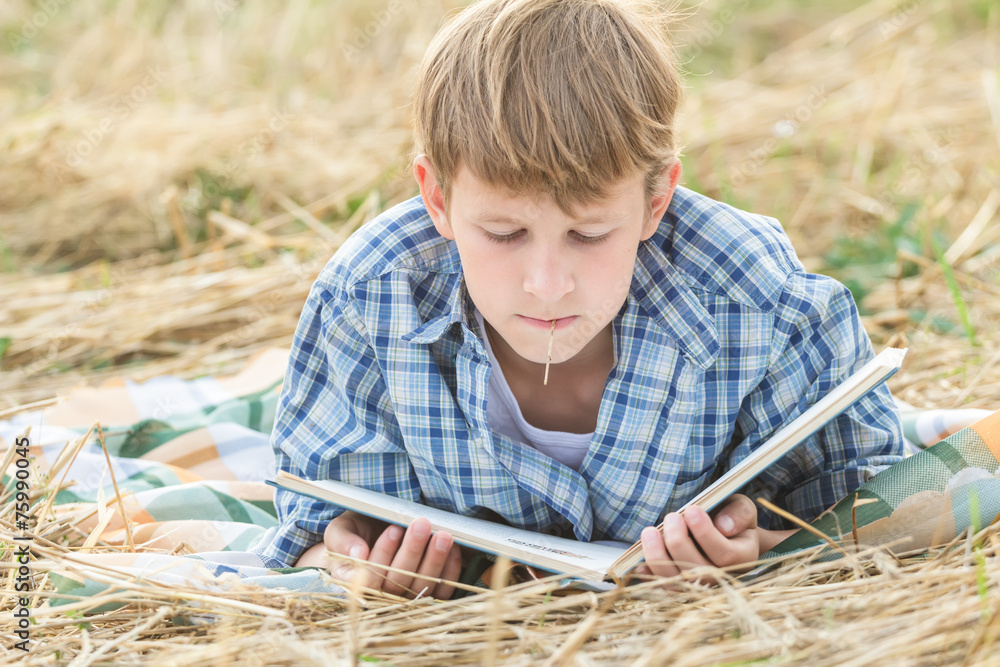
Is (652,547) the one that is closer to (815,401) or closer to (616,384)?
(616,384)

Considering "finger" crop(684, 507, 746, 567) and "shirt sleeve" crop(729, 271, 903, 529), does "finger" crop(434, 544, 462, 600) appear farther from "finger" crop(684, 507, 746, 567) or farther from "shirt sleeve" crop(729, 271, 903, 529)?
"shirt sleeve" crop(729, 271, 903, 529)

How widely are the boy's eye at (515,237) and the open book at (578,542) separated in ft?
1.25

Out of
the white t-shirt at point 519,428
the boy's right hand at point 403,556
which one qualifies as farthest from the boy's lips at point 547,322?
the boy's right hand at point 403,556

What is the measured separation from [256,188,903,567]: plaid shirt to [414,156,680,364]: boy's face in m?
0.16

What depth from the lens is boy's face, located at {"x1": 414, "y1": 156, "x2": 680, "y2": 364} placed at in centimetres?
139

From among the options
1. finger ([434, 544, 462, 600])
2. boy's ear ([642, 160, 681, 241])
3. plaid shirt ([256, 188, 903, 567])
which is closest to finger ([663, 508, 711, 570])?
plaid shirt ([256, 188, 903, 567])

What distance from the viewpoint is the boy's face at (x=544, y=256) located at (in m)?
1.39

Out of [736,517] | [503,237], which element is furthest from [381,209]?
[736,517]

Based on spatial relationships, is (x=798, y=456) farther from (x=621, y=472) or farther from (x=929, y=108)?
(x=929, y=108)

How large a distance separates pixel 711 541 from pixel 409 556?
0.46 meters

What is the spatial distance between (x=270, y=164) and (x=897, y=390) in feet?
8.43

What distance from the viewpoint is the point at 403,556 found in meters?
1.49

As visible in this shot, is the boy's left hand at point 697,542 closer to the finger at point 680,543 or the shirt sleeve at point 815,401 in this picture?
the finger at point 680,543

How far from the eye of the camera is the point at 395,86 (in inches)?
183
